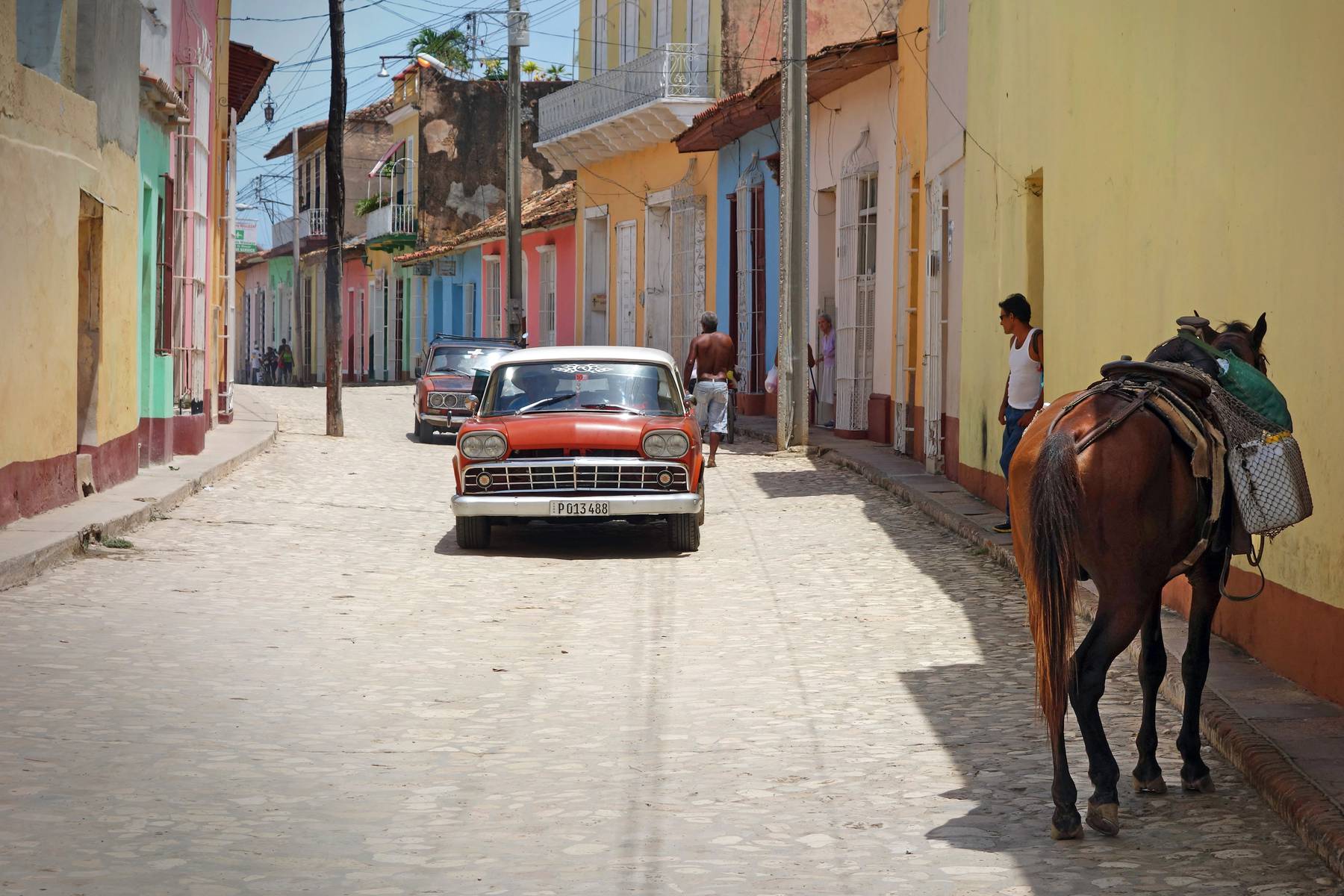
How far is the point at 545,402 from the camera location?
11.9 m

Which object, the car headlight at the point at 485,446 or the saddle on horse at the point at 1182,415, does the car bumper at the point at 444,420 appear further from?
the saddle on horse at the point at 1182,415

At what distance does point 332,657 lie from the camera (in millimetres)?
7570

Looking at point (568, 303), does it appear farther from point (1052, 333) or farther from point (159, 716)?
point (159, 716)

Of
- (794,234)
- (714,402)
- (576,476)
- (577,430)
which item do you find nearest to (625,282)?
(794,234)

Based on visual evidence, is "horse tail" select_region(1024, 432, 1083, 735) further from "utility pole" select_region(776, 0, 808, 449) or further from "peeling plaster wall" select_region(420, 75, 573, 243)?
"peeling plaster wall" select_region(420, 75, 573, 243)

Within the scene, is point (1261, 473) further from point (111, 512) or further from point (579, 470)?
point (111, 512)

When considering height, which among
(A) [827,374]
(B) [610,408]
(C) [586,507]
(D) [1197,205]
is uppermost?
(D) [1197,205]

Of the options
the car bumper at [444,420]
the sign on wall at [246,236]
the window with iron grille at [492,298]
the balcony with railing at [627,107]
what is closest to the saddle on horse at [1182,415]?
the car bumper at [444,420]

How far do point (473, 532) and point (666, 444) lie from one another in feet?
4.74

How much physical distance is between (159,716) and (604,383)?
6210mm

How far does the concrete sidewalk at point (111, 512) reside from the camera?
962 centimetres

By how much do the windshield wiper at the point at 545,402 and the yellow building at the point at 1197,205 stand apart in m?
3.34

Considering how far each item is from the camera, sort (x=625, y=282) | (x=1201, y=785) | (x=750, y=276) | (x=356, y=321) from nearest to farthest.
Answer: (x=1201, y=785)
(x=750, y=276)
(x=625, y=282)
(x=356, y=321)

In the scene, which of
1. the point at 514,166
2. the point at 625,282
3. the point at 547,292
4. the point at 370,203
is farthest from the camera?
the point at 370,203
